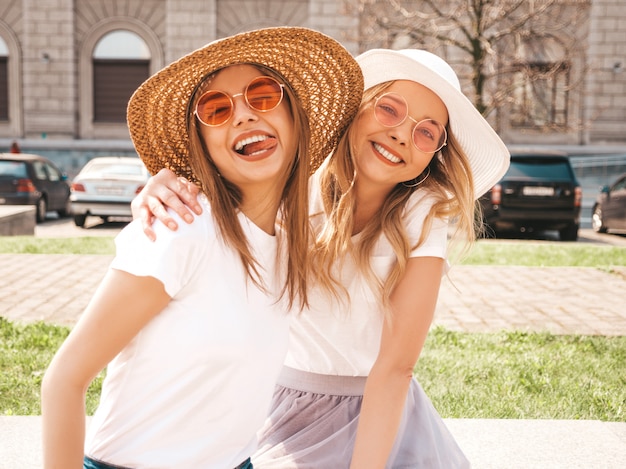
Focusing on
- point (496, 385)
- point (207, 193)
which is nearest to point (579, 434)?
point (496, 385)

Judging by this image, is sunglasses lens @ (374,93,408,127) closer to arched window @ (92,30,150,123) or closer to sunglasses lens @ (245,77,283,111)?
sunglasses lens @ (245,77,283,111)

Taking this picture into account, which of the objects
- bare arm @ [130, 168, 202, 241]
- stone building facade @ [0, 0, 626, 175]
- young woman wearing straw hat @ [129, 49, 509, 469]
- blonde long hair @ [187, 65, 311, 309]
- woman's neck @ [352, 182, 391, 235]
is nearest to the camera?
bare arm @ [130, 168, 202, 241]

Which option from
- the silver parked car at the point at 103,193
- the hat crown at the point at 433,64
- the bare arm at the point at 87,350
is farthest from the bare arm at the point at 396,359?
the silver parked car at the point at 103,193

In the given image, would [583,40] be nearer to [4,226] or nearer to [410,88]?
[4,226]

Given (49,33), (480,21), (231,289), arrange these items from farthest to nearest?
1. (49,33)
2. (480,21)
3. (231,289)

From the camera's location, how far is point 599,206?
51.5 feet

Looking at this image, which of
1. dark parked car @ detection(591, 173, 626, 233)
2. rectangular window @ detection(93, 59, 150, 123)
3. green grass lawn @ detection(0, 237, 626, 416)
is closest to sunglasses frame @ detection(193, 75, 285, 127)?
green grass lawn @ detection(0, 237, 626, 416)

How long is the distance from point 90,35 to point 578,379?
24671 millimetres

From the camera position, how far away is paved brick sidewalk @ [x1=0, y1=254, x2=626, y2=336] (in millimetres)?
6055

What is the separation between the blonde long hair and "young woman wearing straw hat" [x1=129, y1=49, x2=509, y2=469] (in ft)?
0.86

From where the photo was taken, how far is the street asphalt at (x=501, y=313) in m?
2.94

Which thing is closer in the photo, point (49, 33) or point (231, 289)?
point (231, 289)

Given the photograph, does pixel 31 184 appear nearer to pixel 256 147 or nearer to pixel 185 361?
pixel 256 147

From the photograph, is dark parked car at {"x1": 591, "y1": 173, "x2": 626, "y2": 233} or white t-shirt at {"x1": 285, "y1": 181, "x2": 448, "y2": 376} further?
dark parked car at {"x1": 591, "y1": 173, "x2": 626, "y2": 233}
